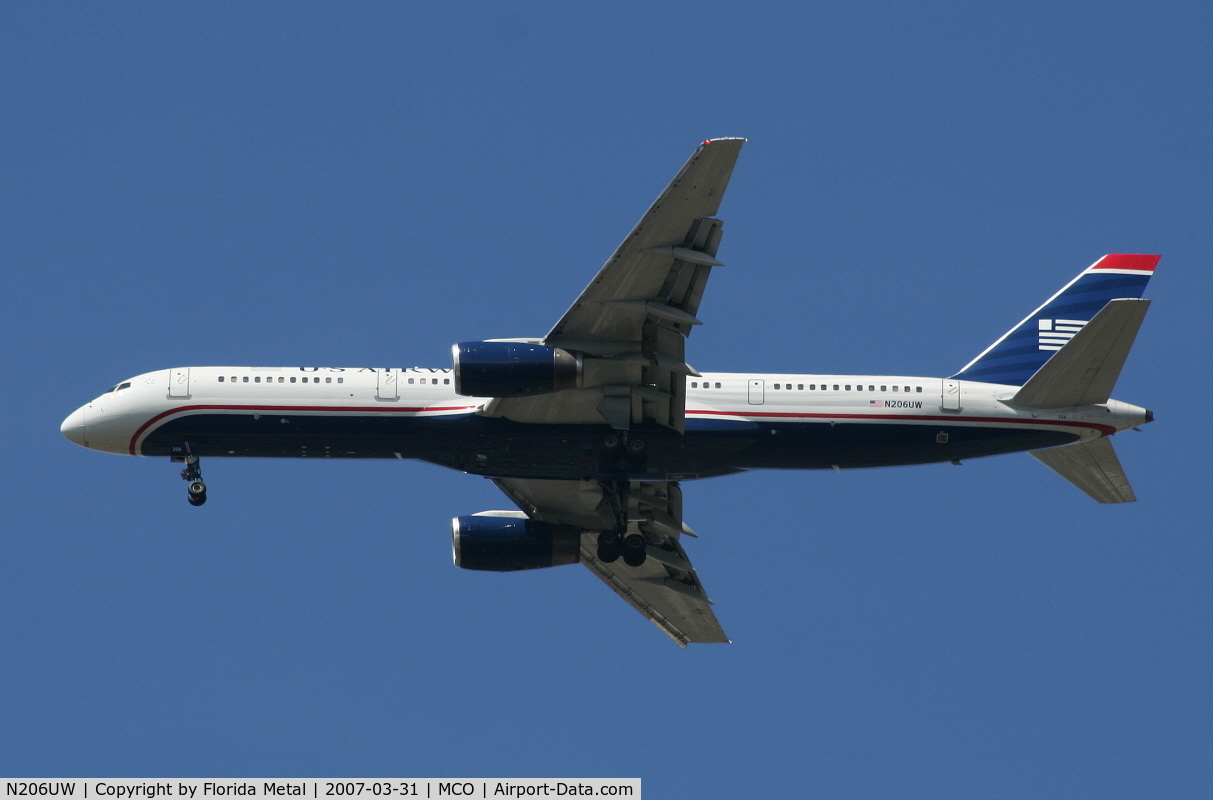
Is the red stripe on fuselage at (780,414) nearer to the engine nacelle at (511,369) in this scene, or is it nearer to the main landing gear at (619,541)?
the engine nacelle at (511,369)

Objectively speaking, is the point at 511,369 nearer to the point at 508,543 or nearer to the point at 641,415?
the point at 641,415

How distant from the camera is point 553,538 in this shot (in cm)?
5641

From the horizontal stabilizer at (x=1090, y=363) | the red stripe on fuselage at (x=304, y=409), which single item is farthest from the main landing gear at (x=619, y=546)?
the horizontal stabilizer at (x=1090, y=363)

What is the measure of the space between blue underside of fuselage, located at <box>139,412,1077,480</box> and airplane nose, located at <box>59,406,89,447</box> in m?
2.24

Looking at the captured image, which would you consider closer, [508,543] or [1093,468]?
[1093,468]

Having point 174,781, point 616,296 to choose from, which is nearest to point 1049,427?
point 616,296

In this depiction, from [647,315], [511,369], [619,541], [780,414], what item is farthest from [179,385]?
[780,414]

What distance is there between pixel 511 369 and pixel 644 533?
12566 mm

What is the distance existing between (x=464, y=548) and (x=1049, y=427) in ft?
61.9

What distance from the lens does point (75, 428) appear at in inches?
2034

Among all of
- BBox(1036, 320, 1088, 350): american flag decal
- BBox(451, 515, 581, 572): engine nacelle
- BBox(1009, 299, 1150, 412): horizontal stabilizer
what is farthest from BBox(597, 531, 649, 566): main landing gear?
BBox(1036, 320, 1088, 350): american flag decal

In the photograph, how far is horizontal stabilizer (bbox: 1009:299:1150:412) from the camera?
156ft

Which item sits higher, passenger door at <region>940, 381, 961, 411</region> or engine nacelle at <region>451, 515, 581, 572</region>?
passenger door at <region>940, 381, 961, 411</region>

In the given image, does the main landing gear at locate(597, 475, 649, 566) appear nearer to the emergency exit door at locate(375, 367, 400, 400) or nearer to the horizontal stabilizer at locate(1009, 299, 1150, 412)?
the emergency exit door at locate(375, 367, 400, 400)
